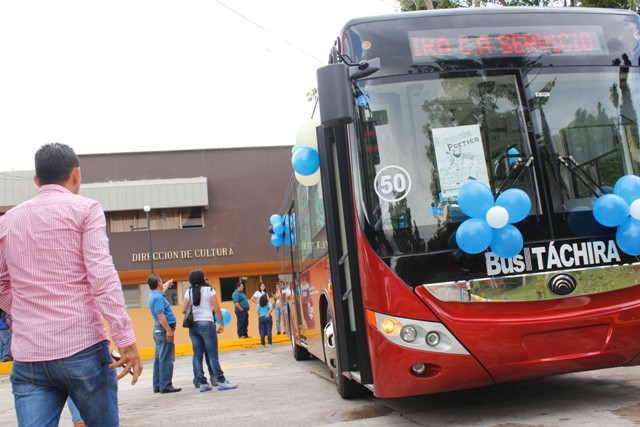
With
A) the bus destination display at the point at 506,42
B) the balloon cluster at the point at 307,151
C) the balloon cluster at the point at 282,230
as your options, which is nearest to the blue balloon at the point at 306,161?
the balloon cluster at the point at 307,151

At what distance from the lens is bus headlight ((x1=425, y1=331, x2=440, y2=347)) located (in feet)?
16.0

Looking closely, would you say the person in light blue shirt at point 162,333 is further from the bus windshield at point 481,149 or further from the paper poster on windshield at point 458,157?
the paper poster on windshield at point 458,157

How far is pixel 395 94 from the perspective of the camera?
5250 mm

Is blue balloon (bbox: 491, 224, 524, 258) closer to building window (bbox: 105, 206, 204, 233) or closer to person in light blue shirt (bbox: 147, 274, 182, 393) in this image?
person in light blue shirt (bbox: 147, 274, 182, 393)

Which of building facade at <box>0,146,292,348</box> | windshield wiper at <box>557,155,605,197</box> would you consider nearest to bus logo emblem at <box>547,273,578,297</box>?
windshield wiper at <box>557,155,605,197</box>

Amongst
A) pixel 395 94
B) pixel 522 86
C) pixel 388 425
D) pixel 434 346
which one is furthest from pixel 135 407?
pixel 522 86

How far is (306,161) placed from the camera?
21.3ft

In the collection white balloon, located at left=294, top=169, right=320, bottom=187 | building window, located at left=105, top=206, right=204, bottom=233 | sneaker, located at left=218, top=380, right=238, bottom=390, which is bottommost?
sneaker, located at left=218, top=380, right=238, bottom=390

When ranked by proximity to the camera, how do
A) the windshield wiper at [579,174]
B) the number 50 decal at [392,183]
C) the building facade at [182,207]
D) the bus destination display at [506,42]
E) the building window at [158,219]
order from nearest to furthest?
the number 50 decal at [392,183] < the windshield wiper at [579,174] < the bus destination display at [506,42] < the building facade at [182,207] < the building window at [158,219]

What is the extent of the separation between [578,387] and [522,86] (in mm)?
3135

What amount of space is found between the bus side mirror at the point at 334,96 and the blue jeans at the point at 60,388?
102 inches

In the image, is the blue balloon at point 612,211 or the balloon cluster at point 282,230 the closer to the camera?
the blue balloon at point 612,211

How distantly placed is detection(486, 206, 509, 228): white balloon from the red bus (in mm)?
10

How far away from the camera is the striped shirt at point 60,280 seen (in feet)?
9.73
